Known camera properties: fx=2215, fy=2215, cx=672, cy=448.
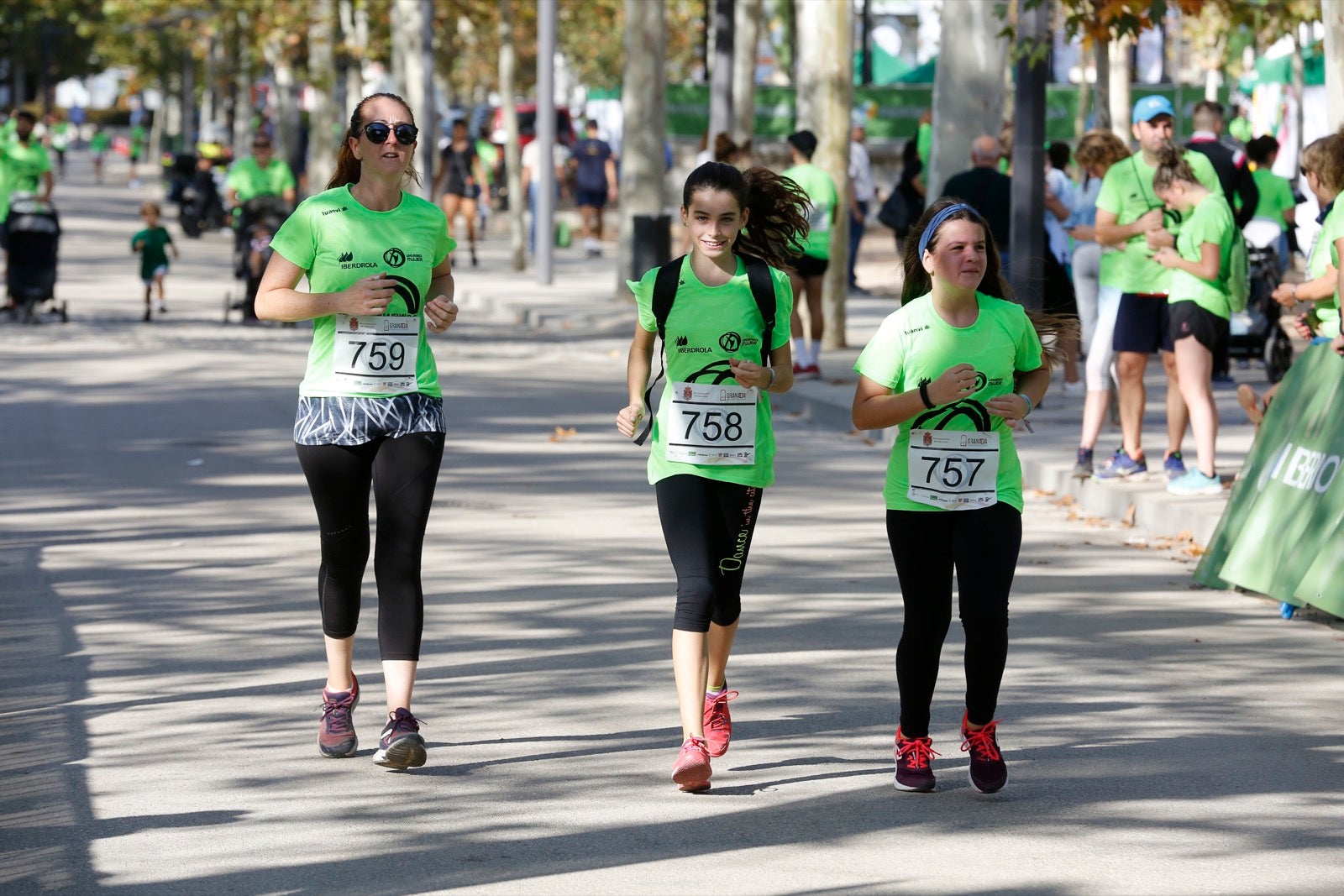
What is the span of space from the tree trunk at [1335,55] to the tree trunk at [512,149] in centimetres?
1903

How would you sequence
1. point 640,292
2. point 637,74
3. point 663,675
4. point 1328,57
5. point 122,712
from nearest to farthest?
1. point 640,292
2. point 122,712
3. point 663,675
4. point 1328,57
5. point 637,74

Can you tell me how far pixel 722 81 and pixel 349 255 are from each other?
2102 centimetres

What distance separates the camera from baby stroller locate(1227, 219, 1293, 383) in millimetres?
16906

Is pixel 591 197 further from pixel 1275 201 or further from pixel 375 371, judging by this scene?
pixel 375 371

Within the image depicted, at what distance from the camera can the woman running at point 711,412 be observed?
20.6ft

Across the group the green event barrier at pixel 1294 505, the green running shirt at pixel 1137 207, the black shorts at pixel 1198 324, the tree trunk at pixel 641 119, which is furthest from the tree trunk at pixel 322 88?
the green event barrier at pixel 1294 505

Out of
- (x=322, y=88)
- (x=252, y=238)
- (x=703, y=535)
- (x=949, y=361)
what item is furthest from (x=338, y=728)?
(x=322, y=88)

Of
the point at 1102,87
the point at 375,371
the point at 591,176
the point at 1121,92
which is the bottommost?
the point at 375,371

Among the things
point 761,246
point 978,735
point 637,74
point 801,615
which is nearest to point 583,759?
point 978,735

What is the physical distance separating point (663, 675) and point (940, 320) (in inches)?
83.4

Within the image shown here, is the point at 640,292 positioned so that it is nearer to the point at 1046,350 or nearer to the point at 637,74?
the point at 1046,350

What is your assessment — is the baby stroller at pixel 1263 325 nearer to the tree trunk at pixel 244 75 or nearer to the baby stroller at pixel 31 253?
the baby stroller at pixel 31 253

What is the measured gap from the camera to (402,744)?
6281mm

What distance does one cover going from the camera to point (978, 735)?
6.07m
